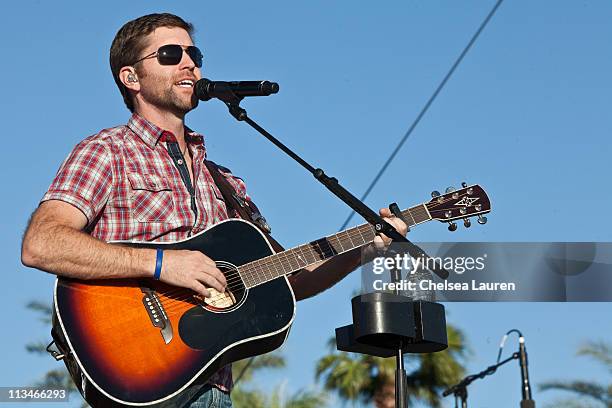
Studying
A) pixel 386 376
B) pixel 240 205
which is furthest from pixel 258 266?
pixel 386 376

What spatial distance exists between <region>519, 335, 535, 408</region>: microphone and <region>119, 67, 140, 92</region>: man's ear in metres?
5.46

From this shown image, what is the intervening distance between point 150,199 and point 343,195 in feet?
2.32

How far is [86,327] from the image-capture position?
135 inches

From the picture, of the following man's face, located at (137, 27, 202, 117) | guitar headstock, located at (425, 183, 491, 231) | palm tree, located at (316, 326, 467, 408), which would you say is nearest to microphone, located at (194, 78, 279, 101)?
man's face, located at (137, 27, 202, 117)

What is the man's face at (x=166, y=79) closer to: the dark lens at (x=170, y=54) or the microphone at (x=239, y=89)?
the dark lens at (x=170, y=54)

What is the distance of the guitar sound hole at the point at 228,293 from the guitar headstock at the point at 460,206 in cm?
98

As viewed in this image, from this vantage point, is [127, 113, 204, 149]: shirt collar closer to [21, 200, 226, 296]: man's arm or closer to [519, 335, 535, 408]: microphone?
[21, 200, 226, 296]: man's arm

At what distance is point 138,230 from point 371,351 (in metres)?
0.99

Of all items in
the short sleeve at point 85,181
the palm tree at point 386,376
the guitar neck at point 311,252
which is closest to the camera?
the short sleeve at point 85,181

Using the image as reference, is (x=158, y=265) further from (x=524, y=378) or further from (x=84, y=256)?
(x=524, y=378)

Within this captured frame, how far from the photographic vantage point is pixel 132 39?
408 centimetres

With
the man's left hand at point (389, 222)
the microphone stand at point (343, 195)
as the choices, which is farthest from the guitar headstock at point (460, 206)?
the microphone stand at point (343, 195)

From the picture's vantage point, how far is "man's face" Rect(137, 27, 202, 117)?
12.9 feet

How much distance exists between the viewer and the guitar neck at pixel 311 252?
3781mm
